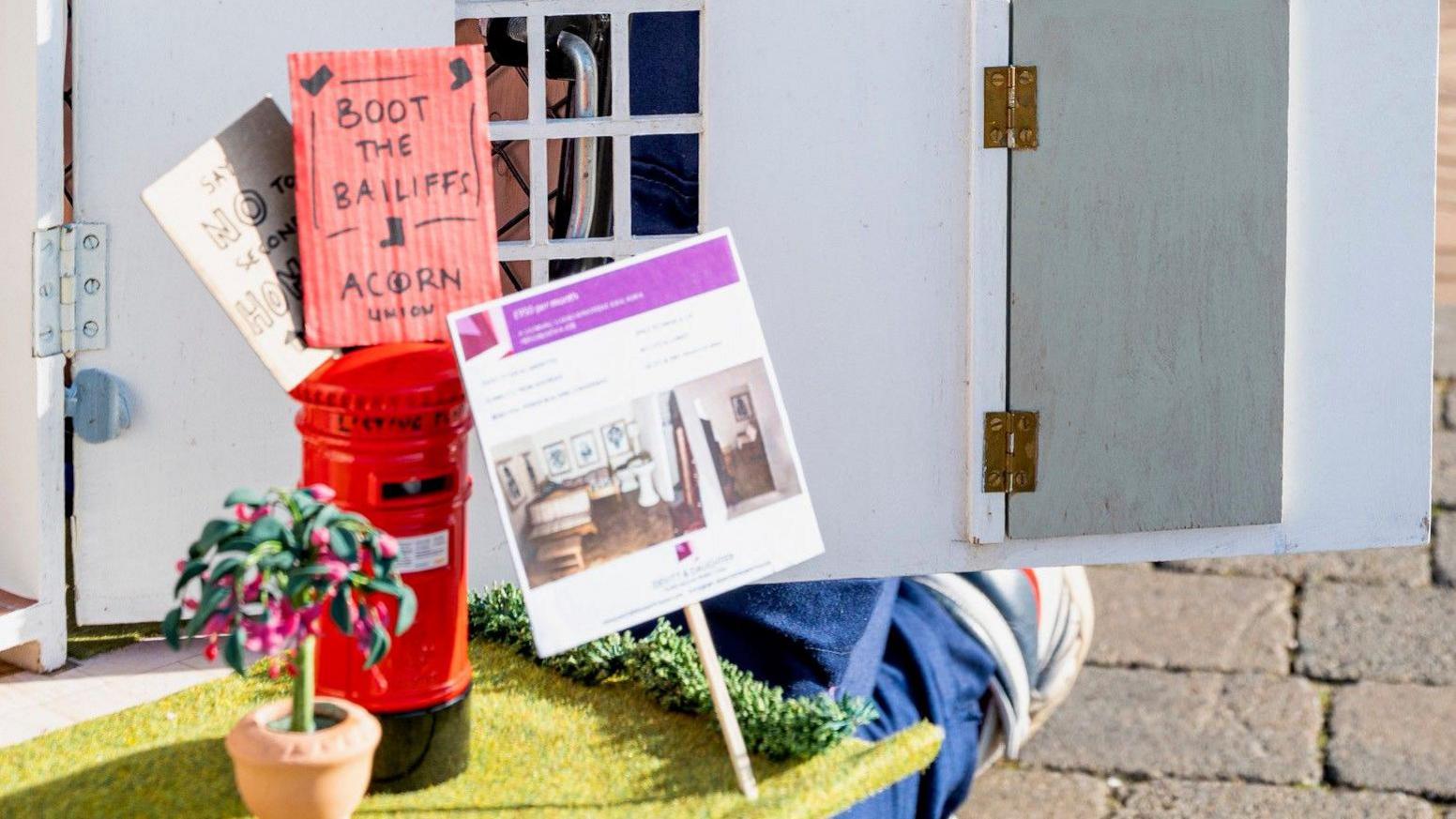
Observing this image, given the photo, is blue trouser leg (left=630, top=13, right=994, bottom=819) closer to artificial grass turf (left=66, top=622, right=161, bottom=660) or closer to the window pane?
the window pane

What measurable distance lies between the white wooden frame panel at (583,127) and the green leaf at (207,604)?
148 centimetres

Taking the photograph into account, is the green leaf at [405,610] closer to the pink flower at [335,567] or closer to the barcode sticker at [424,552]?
the pink flower at [335,567]

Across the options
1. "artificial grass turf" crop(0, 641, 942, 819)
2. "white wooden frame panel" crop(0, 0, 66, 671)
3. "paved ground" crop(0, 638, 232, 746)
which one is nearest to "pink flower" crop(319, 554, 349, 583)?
"artificial grass turf" crop(0, 641, 942, 819)

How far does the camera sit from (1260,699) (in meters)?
5.66

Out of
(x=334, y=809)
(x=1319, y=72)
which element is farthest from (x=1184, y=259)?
(x=334, y=809)

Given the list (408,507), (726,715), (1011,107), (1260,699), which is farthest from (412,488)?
(1260,699)

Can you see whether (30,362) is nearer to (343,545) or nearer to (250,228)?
(250,228)

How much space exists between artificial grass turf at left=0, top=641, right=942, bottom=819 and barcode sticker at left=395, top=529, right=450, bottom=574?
370 mm

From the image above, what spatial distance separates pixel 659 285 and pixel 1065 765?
10.8 feet

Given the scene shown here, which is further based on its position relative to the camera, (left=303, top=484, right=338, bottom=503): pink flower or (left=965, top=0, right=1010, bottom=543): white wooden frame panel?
(left=965, top=0, right=1010, bottom=543): white wooden frame panel

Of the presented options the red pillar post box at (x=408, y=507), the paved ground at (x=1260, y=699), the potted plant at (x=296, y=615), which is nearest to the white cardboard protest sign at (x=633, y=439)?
the red pillar post box at (x=408, y=507)

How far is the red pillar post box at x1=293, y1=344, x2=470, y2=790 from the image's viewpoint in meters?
2.53

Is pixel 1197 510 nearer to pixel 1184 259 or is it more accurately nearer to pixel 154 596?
pixel 1184 259

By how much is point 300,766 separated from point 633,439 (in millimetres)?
667
